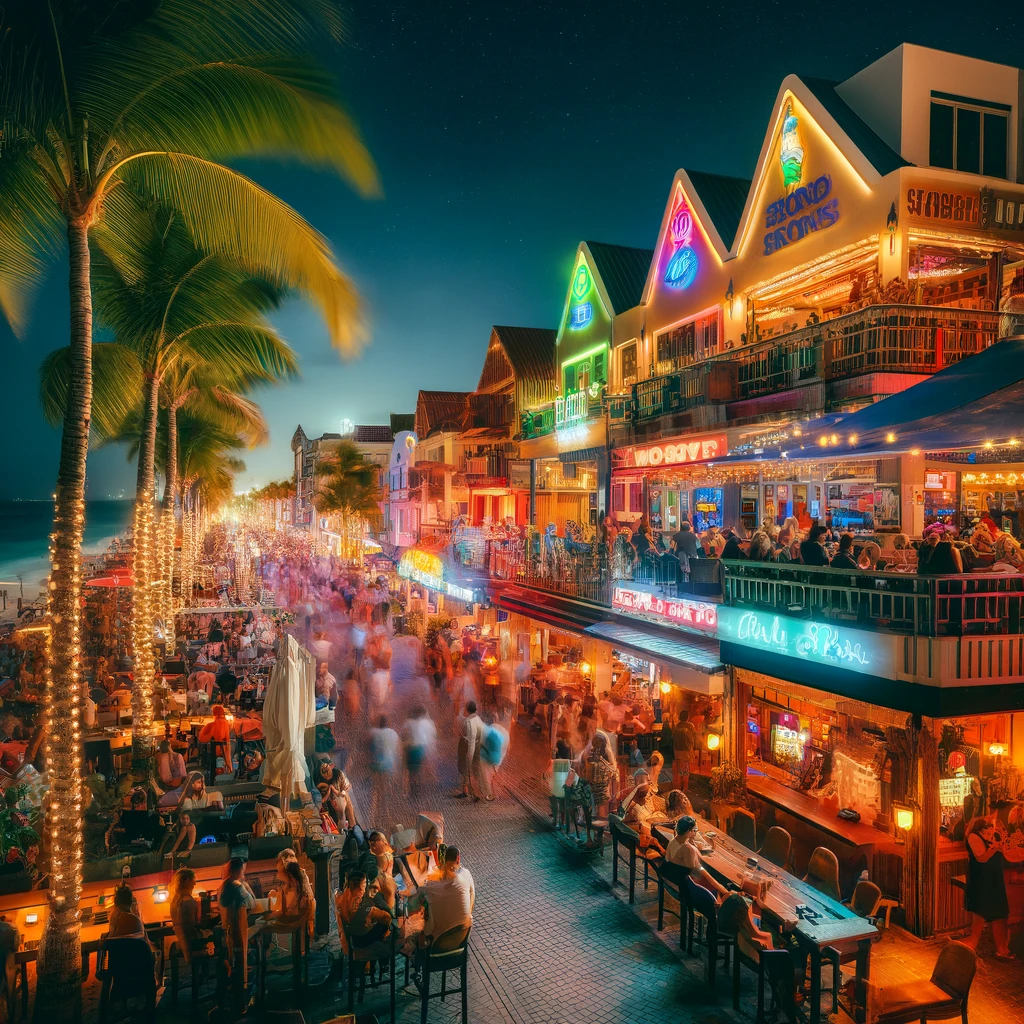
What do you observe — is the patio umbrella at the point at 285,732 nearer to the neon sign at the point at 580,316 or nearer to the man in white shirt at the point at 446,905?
the man in white shirt at the point at 446,905

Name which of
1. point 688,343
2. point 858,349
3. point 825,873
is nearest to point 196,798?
point 825,873

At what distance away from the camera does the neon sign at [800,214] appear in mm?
13828

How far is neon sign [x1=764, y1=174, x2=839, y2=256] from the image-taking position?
1383cm

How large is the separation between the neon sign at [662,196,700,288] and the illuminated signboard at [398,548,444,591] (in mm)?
10865

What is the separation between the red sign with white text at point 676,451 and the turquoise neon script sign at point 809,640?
12.7 ft

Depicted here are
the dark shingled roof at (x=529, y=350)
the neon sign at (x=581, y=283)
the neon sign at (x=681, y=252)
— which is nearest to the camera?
the neon sign at (x=681, y=252)

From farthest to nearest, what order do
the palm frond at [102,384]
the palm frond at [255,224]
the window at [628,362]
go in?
the window at [628,362] → the palm frond at [102,384] → the palm frond at [255,224]

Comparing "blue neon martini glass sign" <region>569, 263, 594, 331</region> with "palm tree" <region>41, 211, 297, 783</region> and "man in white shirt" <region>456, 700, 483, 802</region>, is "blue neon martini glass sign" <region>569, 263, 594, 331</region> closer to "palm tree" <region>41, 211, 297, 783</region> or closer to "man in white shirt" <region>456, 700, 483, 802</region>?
"palm tree" <region>41, 211, 297, 783</region>

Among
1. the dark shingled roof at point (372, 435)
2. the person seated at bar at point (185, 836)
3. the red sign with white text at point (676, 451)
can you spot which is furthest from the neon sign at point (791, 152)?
the dark shingled roof at point (372, 435)

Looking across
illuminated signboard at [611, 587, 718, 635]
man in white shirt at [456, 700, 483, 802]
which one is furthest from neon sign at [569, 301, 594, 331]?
man in white shirt at [456, 700, 483, 802]

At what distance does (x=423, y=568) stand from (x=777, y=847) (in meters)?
17.7

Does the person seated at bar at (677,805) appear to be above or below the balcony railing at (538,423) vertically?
below

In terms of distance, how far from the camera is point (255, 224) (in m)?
8.31

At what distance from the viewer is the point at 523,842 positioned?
11.0 metres
